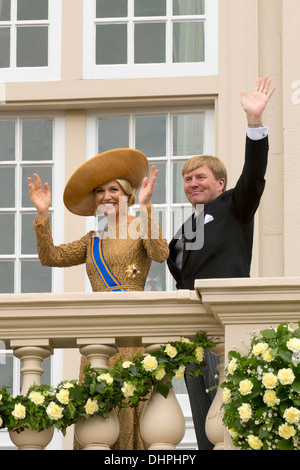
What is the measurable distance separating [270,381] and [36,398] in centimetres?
88

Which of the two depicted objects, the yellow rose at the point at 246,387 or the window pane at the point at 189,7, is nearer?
the yellow rose at the point at 246,387

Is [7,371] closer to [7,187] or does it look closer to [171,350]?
[7,187]

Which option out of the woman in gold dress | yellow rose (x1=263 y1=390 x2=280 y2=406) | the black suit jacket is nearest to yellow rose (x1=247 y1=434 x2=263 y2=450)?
yellow rose (x1=263 y1=390 x2=280 y2=406)

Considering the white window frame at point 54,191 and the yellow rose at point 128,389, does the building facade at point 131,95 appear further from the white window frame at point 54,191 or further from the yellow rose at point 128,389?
the yellow rose at point 128,389

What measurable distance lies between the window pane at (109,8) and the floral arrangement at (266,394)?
3.92 metres

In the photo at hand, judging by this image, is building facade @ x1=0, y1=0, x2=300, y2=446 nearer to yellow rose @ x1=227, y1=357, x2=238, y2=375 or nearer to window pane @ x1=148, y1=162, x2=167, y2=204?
window pane @ x1=148, y1=162, x2=167, y2=204

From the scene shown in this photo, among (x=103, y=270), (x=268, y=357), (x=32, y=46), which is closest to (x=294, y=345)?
(x=268, y=357)

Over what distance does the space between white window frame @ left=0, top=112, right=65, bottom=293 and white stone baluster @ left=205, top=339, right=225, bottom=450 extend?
2.88m

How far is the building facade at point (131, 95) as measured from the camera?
7.55 metres

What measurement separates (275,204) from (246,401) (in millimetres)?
3163

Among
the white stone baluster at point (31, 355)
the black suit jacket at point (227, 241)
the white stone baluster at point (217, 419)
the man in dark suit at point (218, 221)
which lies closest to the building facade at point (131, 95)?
the man in dark suit at point (218, 221)
